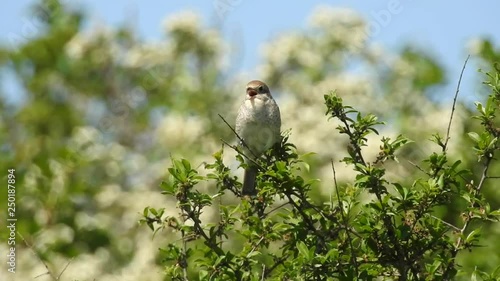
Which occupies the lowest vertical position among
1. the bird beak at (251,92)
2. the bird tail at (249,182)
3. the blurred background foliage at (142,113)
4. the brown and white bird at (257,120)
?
the bird tail at (249,182)

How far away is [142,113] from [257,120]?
6330 mm

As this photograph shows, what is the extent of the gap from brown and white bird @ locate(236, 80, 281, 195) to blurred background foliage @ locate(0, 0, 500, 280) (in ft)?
4.76

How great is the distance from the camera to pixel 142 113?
11.7m

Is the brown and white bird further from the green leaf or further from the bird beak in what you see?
the green leaf

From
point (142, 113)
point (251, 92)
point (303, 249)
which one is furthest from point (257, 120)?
point (142, 113)

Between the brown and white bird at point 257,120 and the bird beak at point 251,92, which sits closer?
the brown and white bird at point 257,120

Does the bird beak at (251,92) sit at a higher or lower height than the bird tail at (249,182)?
higher

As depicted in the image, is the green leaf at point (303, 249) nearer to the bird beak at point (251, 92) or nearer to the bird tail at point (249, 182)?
the bird tail at point (249, 182)

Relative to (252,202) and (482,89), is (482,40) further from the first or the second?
(252,202)

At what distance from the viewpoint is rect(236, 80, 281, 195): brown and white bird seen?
17.0 feet

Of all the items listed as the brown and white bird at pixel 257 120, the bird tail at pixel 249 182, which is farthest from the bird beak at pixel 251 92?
the bird tail at pixel 249 182

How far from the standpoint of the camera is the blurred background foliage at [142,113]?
782 centimetres

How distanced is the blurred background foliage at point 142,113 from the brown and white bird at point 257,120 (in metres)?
1.45

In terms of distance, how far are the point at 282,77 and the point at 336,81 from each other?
70 centimetres
